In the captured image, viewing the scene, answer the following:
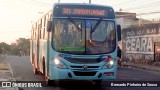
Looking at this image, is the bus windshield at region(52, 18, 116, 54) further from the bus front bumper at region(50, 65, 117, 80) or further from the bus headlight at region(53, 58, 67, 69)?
the bus front bumper at region(50, 65, 117, 80)

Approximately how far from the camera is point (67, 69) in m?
13.4

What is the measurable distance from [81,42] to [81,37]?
0.19 meters

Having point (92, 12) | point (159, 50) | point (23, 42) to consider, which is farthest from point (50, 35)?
point (23, 42)

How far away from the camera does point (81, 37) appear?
44.8ft

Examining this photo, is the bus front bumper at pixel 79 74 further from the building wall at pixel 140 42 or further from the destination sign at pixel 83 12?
the building wall at pixel 140 42

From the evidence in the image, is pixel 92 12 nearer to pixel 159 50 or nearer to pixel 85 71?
pixel 85 71

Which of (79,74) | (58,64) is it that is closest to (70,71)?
(79,74)

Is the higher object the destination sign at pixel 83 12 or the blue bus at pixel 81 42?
the destination sign at pixel 83 12

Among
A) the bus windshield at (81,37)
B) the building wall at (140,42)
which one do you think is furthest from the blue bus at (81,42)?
the building wall at (140,42)

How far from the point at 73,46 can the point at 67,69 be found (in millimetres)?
871

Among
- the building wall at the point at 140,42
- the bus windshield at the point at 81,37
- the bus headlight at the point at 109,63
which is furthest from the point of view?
the building wall at the point at 140,42

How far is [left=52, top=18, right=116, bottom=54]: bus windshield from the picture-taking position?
13.6 meters

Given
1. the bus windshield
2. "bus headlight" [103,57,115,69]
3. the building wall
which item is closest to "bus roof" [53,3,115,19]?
the bus windshield

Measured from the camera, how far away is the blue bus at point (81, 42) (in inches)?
529
